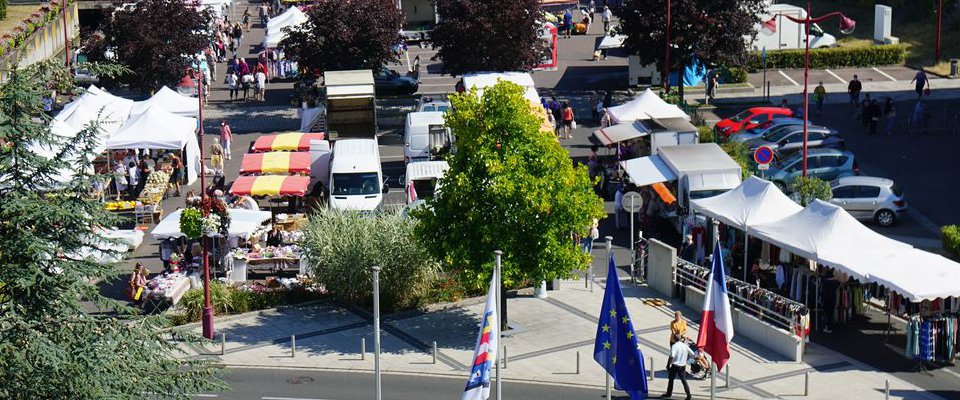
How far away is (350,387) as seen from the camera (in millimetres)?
28297

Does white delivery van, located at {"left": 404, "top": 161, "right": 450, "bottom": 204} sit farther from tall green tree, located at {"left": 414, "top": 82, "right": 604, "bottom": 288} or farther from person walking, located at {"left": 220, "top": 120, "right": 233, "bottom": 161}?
tall green tree, located at {"left": 414, "top": 82, "right": 604, "bottom": 288}

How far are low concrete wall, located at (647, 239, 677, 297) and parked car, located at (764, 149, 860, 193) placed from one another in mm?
9599

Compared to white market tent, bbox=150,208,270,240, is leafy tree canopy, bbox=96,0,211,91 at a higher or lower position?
higher

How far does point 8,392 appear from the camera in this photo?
17.3m

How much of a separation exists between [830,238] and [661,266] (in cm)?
463

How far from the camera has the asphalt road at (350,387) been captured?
90.3 feet

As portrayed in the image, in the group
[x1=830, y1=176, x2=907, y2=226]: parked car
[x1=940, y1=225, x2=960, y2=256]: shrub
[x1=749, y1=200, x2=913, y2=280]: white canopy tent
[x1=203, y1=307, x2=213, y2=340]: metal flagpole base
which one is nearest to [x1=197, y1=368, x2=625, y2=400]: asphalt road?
[x1=203, y1=307, x2=213, y2=340]: metal flagpole base

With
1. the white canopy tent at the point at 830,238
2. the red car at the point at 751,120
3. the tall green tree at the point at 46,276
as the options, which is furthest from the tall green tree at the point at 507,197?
the red car at the point at 751,120

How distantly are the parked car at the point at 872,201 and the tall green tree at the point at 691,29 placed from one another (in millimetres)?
15513

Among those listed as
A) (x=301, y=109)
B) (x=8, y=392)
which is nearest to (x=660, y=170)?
(x=301, y=109)

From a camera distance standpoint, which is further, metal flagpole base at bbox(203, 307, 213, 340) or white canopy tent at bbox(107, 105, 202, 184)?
white canopy tent at bbox(107, 105, 202, 184)

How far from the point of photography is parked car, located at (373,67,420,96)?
59906 mm

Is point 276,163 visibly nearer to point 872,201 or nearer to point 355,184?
point 355,184

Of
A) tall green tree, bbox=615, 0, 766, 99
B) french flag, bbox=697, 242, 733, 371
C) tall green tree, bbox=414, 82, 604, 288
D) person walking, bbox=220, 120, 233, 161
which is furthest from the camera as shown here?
tall green tree, bbox=615, 0, 766, 99
